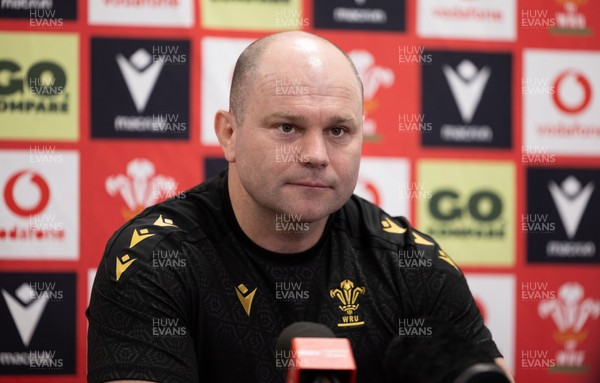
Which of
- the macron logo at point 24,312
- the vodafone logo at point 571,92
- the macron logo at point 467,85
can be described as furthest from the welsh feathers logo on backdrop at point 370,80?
the macron logo at point 24,312

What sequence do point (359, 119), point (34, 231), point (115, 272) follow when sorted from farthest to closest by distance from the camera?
1. point (34, 231)
2. point (359, 119)
3. point (115, 272)

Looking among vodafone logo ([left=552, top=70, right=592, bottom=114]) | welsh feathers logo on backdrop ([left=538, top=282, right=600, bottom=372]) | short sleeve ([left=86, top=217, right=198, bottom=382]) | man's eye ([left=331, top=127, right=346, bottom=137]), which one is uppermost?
vodafone logo ([left=552, top=70, right=592, bottom=114])

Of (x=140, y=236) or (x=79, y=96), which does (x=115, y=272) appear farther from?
(x=79, y=96)

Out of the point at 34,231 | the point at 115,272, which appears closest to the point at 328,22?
the point at 34,231

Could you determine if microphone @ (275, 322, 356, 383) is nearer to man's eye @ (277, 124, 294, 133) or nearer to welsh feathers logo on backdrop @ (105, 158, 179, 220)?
man's eye @ (277, 124, 294, 133)

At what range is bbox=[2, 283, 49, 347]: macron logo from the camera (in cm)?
217

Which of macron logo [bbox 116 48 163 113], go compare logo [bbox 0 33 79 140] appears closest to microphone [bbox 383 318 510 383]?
macron logo [bbox 116 48 163 113]

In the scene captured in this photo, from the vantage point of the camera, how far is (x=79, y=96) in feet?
7.23

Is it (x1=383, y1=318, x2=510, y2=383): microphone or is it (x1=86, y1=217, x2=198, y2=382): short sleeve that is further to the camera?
(x1=86, y1=217, x2=198, y2=382): short sleeve

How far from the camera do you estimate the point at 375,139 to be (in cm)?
230

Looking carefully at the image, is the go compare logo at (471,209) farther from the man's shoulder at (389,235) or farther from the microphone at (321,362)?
the microphone at (321,362)

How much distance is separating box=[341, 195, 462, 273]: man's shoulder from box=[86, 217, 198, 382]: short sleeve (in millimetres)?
391

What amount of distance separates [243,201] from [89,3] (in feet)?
3.71

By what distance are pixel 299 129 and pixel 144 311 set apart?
0.44 metres
